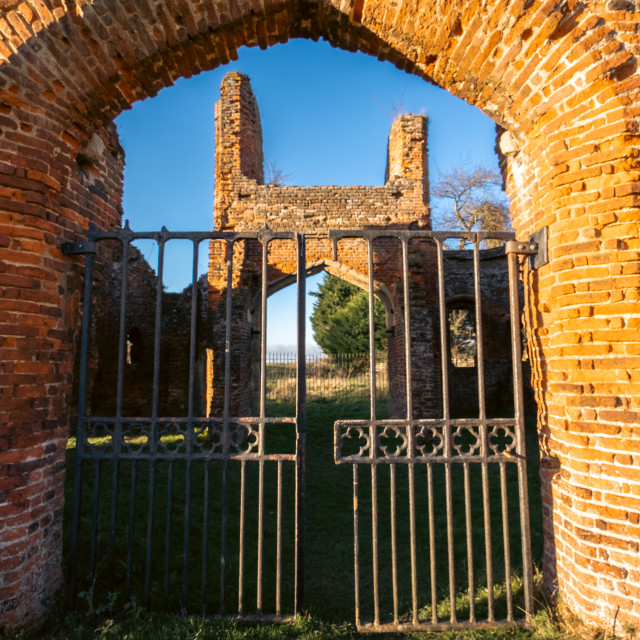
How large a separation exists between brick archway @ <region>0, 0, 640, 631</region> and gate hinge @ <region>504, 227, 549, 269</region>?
0.06 m

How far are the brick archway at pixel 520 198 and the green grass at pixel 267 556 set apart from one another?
1.68 ft

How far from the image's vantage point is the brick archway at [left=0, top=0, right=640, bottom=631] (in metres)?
2.42

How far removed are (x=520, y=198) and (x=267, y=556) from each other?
3.94m

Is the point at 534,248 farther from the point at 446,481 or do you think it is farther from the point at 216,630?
the point at 216,630

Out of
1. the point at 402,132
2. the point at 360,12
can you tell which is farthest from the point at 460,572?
the point at 402,132

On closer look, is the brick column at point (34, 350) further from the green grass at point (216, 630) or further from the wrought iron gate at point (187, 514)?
the green grass at point (216, 630)

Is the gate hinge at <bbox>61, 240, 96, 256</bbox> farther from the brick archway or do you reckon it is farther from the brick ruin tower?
the brick ruin tower

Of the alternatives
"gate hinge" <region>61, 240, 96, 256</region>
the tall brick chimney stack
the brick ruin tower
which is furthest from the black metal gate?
the tall brick chimney stack

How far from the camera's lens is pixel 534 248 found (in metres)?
2.86

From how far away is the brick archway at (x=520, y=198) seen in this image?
2422 millimetres

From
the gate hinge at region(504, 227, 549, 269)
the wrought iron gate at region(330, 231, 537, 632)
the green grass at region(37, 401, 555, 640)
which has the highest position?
the gate hinge at region(504, 227, 549, 269)

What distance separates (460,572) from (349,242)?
287 inches

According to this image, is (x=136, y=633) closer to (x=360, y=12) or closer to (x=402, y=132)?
(x=360, y=12)

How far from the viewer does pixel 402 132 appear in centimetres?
1010
